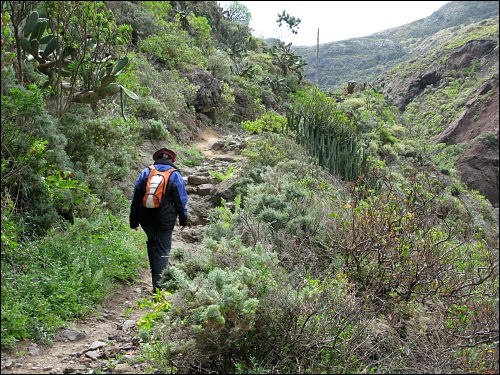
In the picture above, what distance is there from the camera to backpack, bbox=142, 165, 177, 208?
476cm

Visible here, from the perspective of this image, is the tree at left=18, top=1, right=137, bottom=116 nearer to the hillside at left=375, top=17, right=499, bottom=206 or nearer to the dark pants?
the dark pants

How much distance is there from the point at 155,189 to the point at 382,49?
82677mm

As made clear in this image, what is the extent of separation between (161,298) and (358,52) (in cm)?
8752

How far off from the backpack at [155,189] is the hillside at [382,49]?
47958 mm

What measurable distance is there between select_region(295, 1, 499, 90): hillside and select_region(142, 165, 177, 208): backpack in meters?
48.0

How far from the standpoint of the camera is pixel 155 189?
478cm

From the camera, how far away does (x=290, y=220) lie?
616cm

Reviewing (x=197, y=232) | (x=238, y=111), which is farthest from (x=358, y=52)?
(x=197, y=232)

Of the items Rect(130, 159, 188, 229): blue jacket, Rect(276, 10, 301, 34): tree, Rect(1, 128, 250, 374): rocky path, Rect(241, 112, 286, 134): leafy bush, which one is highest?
Rect(276, 10, 301, 34): tree

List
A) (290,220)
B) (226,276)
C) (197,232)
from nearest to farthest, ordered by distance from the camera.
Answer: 1. (226,276)
2. (290,220)
3. (197,232)

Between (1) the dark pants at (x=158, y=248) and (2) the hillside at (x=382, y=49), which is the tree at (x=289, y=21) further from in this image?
(1) the dark pants at (x=158, y=248)

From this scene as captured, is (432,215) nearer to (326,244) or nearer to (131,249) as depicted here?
(326,244)

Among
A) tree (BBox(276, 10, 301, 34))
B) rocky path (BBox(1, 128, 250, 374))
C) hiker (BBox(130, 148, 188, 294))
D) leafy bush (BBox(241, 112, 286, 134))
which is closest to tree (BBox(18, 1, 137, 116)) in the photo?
hiker (BBox(130, 148, 188, 294))

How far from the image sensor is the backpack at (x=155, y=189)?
476 cm
